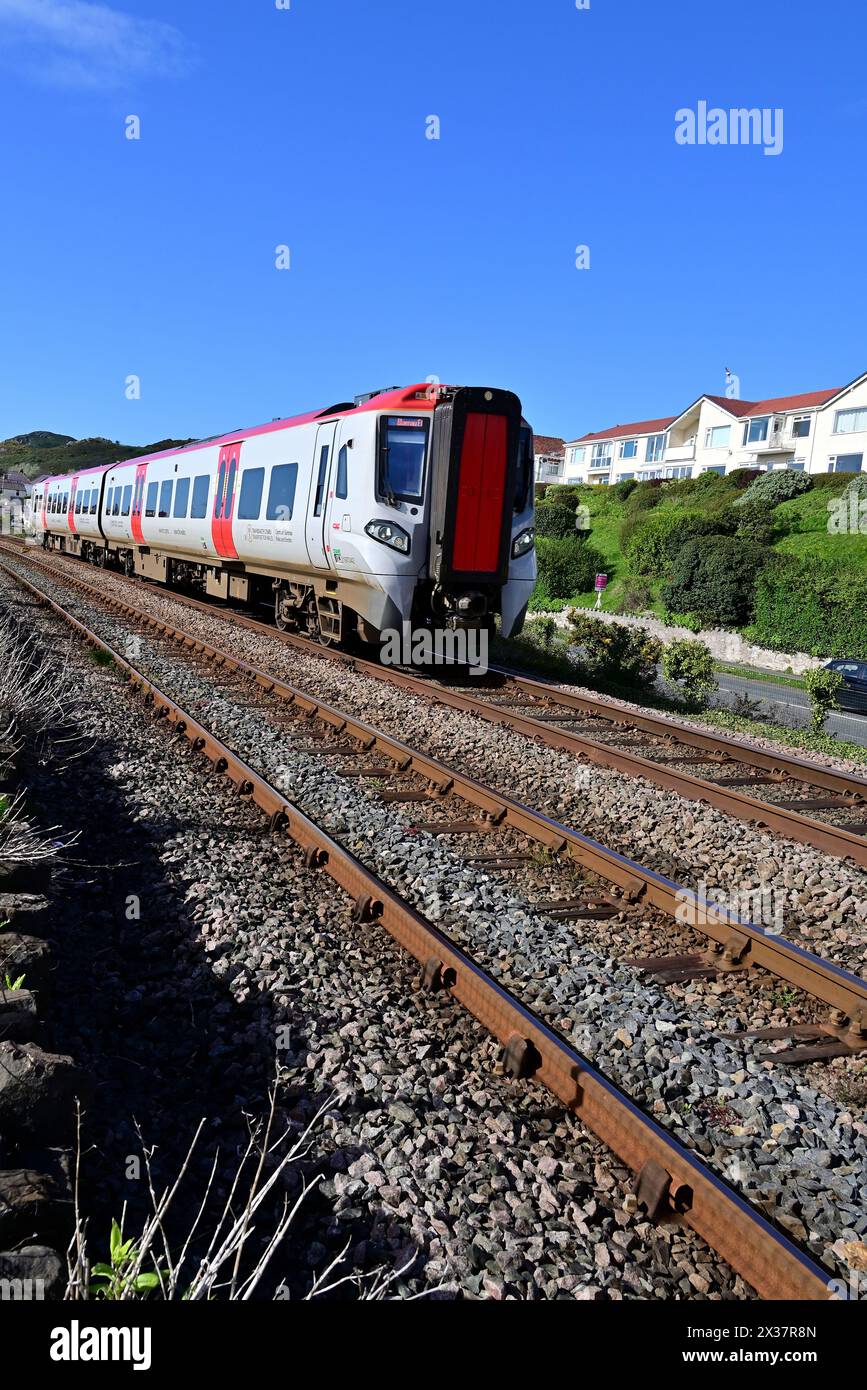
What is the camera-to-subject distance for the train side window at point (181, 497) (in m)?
19.5

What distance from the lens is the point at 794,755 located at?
32.3ft

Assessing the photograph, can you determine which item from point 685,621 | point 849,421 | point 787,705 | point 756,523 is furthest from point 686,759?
point 849,421

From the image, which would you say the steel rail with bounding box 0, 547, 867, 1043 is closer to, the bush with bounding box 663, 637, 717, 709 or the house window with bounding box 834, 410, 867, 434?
the bush with bounding box 663, 637, 717, 709

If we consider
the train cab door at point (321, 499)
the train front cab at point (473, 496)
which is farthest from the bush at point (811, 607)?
the train cab door at point (321, 499)

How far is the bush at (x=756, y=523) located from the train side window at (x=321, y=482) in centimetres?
2563

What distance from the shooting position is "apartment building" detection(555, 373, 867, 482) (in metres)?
50.5

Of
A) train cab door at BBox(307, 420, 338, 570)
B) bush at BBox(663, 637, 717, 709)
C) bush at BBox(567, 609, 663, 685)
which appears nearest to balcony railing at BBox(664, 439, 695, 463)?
bush at BBox(567, 609, 663, 685)

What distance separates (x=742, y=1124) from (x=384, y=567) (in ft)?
28.4

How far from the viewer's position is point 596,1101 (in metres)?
3.31

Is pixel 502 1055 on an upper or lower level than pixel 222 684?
lower
